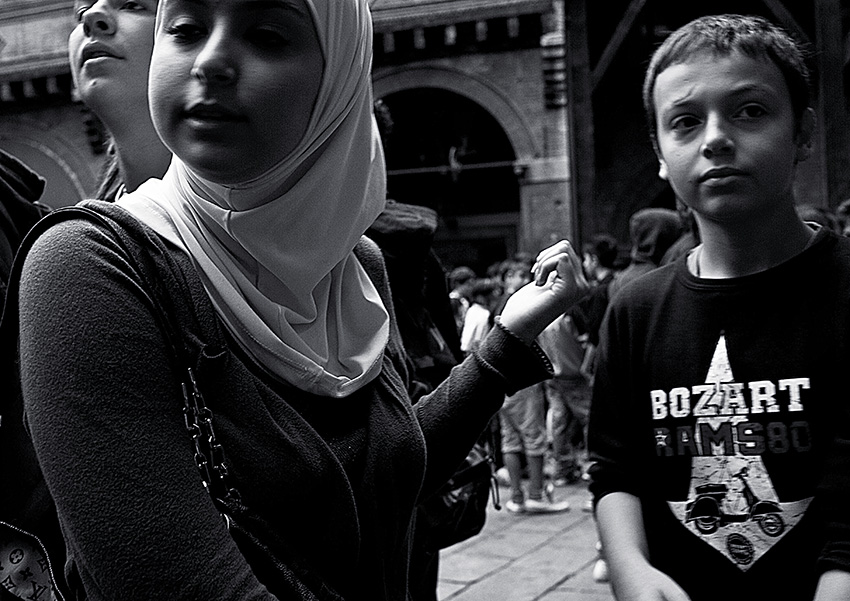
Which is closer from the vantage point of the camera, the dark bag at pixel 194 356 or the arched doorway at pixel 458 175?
the dark bag at pixel 194 356

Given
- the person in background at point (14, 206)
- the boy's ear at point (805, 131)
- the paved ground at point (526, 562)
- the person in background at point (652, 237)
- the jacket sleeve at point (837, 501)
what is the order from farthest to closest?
the person in background at point (652, 237), the paved ground at point (526, 562), the person in background at point (14, 206), the boy's ear at point (805, 131), the jacket sleeve at point (837, 501)

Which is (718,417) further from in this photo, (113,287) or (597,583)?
(597,583)

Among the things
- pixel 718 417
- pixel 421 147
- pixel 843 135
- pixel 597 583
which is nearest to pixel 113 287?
pixel 718 417

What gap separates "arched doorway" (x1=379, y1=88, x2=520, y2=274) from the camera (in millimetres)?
16359

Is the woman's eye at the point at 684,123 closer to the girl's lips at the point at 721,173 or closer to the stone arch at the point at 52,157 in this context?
the girl's lips at the point at 721,173

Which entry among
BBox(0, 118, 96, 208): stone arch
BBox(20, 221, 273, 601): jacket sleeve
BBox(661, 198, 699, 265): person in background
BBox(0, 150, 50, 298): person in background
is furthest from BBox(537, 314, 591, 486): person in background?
BBox(0, 118, 96, 208): stone arch

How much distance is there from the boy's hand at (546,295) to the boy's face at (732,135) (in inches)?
8.9

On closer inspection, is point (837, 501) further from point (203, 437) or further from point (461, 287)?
point (461, 287)

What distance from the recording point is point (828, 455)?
1.32m

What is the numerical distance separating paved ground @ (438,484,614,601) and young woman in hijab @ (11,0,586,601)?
3453 millimetres

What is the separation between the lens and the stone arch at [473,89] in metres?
13.9

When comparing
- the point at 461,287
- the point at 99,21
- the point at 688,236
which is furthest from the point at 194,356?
the point at 461,287

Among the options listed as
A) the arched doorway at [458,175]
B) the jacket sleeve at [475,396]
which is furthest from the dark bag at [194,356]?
the arched doorway at [458,175]

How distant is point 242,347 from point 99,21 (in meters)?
0.88
